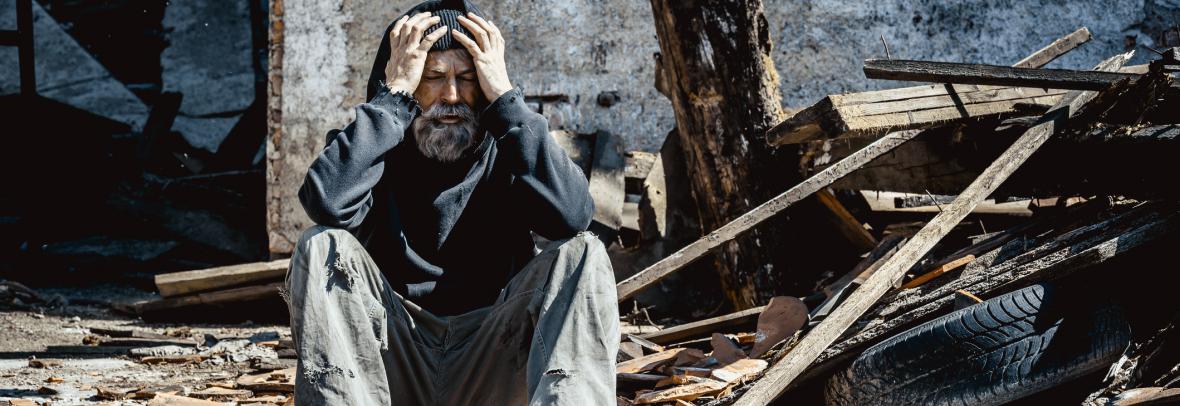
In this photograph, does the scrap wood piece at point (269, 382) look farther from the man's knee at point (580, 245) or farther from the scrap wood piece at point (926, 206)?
the scrap wood piece at point (926, 206)

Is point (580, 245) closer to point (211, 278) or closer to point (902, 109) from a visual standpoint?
point (902, 109)

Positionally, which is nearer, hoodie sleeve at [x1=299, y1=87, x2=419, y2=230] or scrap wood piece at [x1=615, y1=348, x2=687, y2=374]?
hoodie sleeve at [x1=299, y1=87, x2=419, y2=230]

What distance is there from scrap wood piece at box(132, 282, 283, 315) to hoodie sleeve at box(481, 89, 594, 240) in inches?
171

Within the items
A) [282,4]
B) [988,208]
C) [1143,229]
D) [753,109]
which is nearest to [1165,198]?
[1143,229]

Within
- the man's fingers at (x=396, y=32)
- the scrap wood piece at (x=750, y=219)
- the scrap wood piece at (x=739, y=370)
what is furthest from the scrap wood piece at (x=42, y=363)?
the scrap wood piece at (x=739, y=370)

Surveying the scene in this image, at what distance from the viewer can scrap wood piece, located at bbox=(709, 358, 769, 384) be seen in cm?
425

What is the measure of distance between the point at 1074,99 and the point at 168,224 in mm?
8987

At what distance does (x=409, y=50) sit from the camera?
3.82 metres

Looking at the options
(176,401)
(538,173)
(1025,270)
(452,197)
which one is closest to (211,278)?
(176,401)

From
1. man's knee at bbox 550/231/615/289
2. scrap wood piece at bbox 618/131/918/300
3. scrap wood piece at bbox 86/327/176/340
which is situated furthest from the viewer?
scrap wood piece at bbox 86/327/176/340

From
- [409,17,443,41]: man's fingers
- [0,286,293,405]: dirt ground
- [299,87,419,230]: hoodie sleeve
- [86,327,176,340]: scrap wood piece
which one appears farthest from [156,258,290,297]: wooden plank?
[299,87,419,230]: hoodie sleeve

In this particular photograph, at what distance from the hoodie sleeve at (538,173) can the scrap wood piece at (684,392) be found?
38.6 inches

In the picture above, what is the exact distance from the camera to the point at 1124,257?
4.15 meters

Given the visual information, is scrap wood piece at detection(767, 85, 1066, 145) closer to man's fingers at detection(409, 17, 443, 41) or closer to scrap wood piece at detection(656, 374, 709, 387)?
scrap wood piece at detection(656, 374, 709, 387)
